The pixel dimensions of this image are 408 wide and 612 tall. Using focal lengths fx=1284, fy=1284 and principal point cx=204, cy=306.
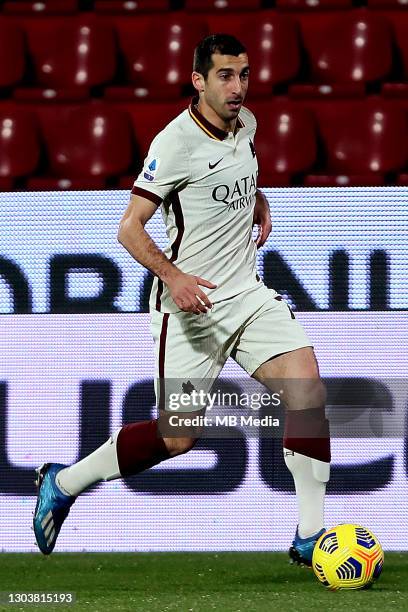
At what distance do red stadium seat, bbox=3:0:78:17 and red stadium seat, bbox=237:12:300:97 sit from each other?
1.05m

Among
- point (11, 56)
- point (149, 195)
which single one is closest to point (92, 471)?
point (149, 195)

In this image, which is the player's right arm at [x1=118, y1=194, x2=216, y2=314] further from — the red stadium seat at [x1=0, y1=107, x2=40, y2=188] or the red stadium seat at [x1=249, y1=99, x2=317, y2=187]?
the red stadium seat at [x1=0, y1=107, x2=40, y2=188]

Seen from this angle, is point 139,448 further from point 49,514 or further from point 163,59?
point 163,59

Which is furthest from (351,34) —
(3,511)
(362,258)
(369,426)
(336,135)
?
(3,511)

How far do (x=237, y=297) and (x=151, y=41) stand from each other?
2800 mm

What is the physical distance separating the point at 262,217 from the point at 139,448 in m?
0.89

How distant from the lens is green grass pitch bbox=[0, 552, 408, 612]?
3.44 meters

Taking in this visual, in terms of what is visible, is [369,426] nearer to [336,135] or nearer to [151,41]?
[336,135]

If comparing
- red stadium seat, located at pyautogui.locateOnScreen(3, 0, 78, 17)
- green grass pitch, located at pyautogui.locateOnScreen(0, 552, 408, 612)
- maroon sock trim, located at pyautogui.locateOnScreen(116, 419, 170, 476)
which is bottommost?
green grass pitch, located at pyautogui.locateOnScreen(0, 552, 408, 612)

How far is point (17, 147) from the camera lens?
19.3 feet

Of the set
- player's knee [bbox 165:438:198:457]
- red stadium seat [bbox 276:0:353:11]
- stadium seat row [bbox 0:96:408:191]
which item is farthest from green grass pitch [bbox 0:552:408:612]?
red stadium seat [bbox 276:0:353:11]

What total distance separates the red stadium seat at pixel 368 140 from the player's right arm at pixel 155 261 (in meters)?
2.17

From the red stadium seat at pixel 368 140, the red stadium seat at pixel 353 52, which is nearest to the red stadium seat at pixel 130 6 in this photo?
the red stadium seat at pixel 353 52

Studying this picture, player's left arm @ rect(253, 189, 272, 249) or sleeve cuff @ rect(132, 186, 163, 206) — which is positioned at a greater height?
sleeve cuff @ rect(132, 186, 163, 206)
